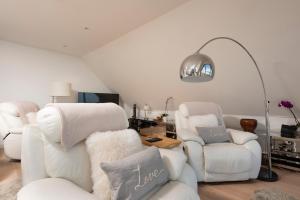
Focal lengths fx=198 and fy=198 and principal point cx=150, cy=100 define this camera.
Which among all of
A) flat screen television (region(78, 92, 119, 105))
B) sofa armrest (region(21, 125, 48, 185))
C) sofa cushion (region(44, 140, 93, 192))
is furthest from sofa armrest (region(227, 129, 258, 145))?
flat screen television (region(78, 92, 119, 105))

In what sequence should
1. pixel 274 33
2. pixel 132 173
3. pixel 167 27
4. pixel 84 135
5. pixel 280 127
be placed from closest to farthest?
pixel 132 173 < pixel 84 135 < pixel 274 33 < pixel 167 27 < pixel 280 127

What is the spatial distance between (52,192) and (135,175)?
446 mm

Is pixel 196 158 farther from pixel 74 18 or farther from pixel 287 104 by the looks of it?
pixel 74 18

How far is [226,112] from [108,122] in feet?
9.67

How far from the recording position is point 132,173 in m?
1.17

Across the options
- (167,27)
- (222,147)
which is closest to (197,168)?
(222,147)

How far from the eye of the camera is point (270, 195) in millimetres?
2010

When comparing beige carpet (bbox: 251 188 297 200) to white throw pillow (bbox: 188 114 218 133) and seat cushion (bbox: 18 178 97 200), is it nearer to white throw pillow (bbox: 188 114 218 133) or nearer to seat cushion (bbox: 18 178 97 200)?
white throw pillow (bbox: 188 114 218 133)

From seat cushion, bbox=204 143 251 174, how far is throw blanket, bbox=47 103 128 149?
1156mm

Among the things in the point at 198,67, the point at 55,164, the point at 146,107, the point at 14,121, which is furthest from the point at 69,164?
the point at 146,107

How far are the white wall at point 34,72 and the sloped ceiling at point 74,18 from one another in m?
0.37

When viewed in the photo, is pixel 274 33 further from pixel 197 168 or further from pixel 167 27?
pixel 197 168

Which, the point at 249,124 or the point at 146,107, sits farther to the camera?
the point at 146,107

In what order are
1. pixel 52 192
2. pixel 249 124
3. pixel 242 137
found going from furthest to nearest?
1. pixel 249 124
2. pixel 242 137
3. pixel 52 192
